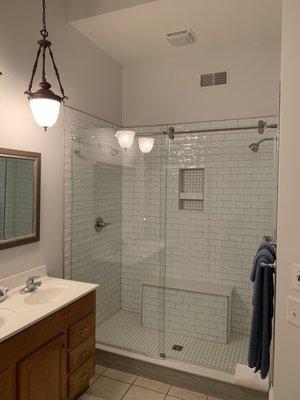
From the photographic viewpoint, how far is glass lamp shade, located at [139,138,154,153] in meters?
3.03

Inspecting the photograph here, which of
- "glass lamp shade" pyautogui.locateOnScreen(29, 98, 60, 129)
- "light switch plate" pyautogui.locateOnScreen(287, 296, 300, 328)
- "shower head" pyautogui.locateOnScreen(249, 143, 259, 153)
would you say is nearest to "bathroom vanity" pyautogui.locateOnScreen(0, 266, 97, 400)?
"glass lamp shade" pyautogui.locateOnScreen(29, 98, 60, 129)

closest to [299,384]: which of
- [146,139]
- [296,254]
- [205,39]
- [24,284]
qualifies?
[296,254]

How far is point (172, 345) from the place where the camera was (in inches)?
109

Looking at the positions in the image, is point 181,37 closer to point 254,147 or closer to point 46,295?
point 254,147

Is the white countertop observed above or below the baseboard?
above

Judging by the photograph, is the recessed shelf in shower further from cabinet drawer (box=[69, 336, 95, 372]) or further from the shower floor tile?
cabinet drawer (box=[69, 336, 95, 372])

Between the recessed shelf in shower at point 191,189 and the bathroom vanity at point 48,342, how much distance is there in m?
1.49

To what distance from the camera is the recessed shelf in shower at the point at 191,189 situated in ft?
10.6

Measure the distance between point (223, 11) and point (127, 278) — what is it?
267 centimetres

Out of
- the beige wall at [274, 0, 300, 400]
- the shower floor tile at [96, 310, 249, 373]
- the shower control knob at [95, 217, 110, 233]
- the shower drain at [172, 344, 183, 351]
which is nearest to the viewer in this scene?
the beige wall at [274, 0, 300, 400]

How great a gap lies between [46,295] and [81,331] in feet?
1.19

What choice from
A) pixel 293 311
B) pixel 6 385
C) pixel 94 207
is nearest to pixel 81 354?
pixel 6 385

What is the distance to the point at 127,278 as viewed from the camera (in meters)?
3.25

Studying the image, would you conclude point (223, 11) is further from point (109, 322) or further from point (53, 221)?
point (109, 322)
